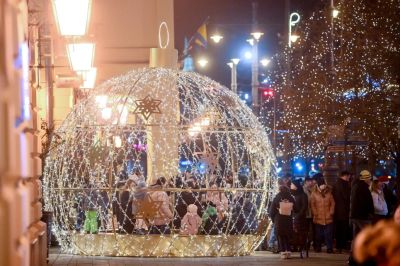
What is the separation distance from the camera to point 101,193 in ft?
60.4

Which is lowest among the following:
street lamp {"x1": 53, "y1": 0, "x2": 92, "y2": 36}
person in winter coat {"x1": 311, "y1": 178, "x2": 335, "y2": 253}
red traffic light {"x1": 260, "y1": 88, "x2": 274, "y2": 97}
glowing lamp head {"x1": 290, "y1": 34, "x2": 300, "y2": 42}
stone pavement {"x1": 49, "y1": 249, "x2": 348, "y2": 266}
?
stone pavement {"x1": 49, "y1": 249, "x2": 348, "y2": 266}

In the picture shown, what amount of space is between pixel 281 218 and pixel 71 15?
26.6ft

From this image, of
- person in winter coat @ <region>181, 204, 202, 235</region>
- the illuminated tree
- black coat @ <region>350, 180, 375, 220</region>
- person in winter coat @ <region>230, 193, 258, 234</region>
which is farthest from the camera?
the illuminated tree

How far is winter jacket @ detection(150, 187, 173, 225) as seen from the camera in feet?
59.5

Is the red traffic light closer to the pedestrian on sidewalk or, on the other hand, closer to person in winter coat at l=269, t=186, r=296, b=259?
the pedestrian on sidewalk

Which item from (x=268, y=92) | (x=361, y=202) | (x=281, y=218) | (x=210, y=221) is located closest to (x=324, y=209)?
(x=281, y=218)

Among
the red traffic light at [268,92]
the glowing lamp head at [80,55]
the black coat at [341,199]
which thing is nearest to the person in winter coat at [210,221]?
the glowing lamp head at [80,55]

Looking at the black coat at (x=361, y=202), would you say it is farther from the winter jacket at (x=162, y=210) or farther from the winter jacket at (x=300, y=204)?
the winter jacket at (x=162, y=210)

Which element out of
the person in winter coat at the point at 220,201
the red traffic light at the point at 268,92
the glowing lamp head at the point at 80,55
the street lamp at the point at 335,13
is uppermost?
the street lamp at the point at 335,13

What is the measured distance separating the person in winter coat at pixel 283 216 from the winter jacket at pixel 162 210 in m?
2.39

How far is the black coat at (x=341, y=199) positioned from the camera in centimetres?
2189

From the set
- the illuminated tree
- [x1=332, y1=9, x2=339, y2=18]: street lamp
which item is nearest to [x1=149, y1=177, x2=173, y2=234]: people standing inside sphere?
the illuminated tree

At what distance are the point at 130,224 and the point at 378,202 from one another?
477cm

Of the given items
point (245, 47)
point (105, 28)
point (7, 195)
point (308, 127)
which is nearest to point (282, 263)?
point (7, 195)
